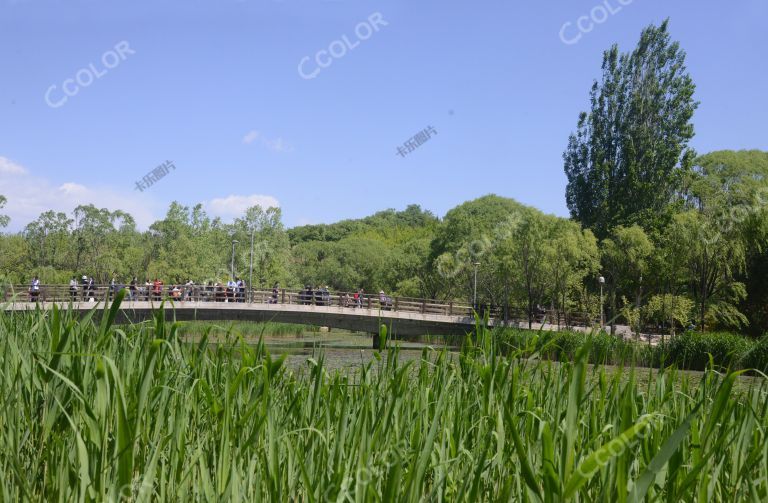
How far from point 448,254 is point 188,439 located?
164 ft

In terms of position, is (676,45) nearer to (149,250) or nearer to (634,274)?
(634,274)

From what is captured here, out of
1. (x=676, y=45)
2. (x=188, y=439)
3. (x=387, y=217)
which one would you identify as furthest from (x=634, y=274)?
(x=387, y=217)

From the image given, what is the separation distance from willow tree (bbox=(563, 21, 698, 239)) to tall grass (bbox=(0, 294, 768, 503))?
36.8m

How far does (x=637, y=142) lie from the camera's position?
39750 millimetres

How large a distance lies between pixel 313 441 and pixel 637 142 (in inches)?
1551

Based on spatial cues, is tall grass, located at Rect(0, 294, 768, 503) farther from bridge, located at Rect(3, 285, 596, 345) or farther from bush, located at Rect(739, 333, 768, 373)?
bridge, located at Rect(3, 285, 596, 345)

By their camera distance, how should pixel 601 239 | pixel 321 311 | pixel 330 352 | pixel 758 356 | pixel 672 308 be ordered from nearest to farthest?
1. pixel 758 356
2. pixel 330 352
3. pixel 672 308
4. pixel 321 311
5. pixel 601 239

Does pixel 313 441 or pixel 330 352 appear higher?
pixel 313 441

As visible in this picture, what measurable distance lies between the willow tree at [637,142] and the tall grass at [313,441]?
36768 millimetres

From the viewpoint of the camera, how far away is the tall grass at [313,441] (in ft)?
7.48

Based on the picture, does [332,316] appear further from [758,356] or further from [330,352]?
[758,356]

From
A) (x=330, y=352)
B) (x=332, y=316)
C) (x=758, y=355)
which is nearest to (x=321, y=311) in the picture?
(x=332, y=316)

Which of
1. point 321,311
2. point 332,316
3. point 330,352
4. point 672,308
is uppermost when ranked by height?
point 672,308

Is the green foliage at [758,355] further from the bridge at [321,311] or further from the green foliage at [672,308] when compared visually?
the bridge at [321,311]
